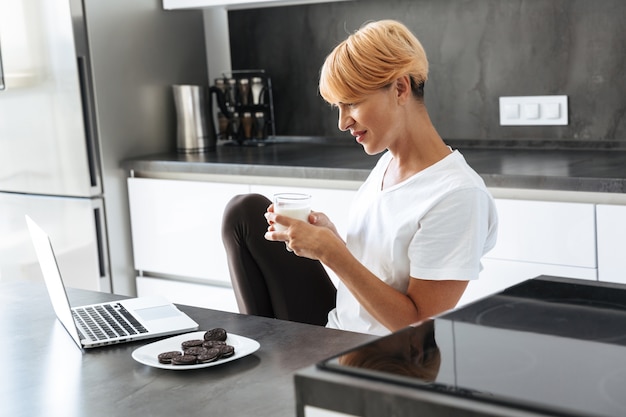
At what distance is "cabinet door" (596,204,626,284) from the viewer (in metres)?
2.25

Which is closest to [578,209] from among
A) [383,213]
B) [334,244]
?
Result: [383,213]

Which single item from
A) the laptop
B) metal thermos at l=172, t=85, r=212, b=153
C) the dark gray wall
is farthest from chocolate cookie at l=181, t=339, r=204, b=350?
metal thermos at l=172, t=85, r=212, b=153

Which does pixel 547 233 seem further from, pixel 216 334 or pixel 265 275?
pixel 216 334

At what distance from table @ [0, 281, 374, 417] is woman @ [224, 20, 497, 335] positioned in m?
0.24

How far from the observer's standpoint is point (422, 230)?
5.62ft

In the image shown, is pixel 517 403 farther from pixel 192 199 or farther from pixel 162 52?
pixel 162 52

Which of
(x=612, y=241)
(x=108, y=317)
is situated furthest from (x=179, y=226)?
(x=108, y=317)

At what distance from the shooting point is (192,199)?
3.24 metres

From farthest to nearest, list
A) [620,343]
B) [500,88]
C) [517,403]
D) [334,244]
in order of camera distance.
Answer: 1. [500,88]
2. [334,244]
3. [620,343]
4. [517,403]

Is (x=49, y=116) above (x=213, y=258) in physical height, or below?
above

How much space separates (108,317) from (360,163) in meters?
1.40

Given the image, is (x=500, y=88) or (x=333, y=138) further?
(x=333, y=138)

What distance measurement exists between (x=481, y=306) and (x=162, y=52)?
2.79 metres

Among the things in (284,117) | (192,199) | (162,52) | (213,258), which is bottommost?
(213,258)
